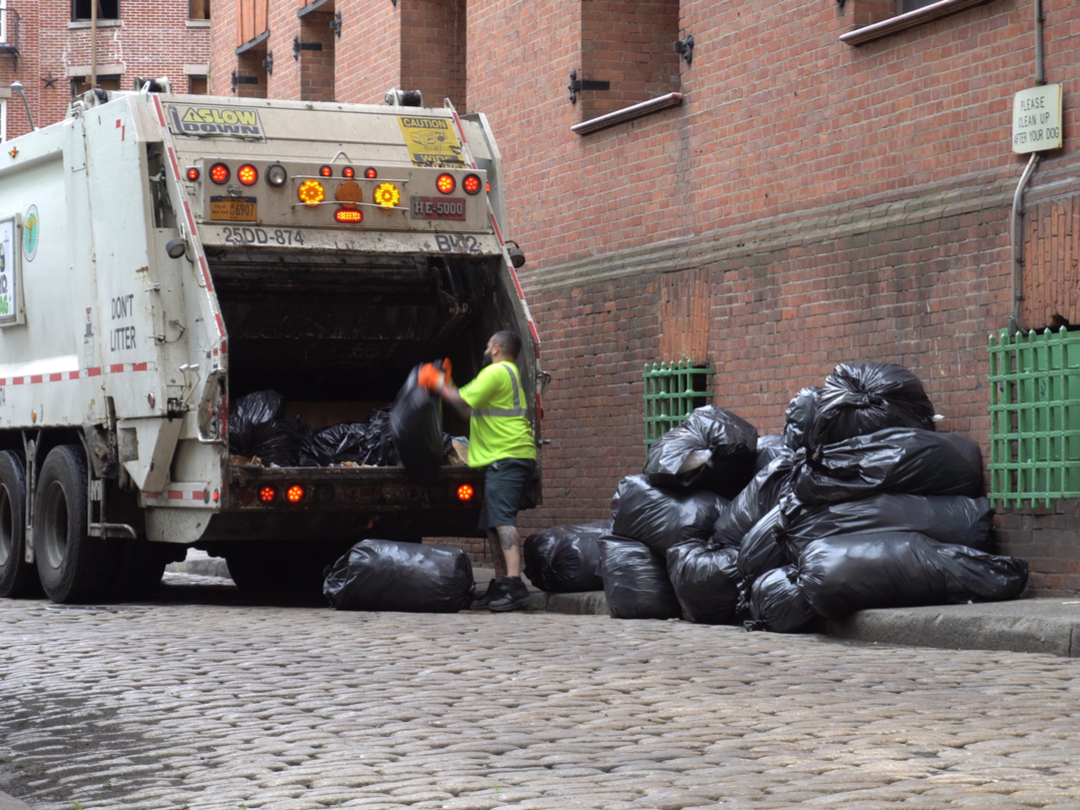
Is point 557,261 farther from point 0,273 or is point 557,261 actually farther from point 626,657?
point 626,657

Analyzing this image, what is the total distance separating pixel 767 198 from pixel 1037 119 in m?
2.31

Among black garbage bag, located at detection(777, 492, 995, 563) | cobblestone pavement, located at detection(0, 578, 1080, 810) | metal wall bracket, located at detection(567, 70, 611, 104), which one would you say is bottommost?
cobblestone pavement, located at detection(0, 578, 1080, 810)

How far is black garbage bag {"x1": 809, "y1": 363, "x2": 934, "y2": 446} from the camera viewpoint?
8.15 m

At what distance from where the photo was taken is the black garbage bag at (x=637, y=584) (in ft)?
28.9

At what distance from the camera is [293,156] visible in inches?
380

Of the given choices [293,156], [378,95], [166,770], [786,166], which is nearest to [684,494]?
[786,166]

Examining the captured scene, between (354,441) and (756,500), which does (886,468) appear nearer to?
(756,500)

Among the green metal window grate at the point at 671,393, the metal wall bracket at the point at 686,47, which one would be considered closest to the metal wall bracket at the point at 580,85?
the metal wall bracket at the point at 686,47

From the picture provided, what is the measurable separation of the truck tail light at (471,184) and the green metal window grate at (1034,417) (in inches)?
123

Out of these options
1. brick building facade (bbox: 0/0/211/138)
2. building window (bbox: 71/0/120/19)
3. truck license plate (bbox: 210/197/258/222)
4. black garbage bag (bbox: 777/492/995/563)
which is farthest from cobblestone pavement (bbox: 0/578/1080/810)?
building window (bbox: 71/0/120/19)

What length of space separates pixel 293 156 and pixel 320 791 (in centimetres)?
580

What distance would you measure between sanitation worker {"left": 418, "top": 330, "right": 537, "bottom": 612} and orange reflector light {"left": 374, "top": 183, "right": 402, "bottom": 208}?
0.96 m

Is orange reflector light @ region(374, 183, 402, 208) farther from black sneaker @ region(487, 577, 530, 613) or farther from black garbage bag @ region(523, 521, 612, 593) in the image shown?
black sneaker @ region(487, 577, 530, 613)

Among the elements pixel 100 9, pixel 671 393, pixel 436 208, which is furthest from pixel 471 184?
pixel 100 9
